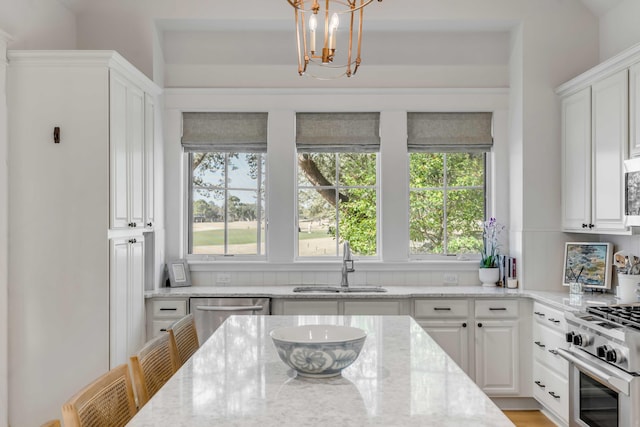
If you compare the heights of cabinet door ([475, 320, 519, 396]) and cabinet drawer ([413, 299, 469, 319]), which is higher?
cabinet drawer ([413, 299, 469, 319])

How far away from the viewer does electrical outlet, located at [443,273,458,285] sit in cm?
444

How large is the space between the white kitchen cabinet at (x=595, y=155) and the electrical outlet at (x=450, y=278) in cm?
91

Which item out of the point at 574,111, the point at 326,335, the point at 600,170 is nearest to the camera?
the point at 326,335

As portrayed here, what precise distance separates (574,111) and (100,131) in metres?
3.19

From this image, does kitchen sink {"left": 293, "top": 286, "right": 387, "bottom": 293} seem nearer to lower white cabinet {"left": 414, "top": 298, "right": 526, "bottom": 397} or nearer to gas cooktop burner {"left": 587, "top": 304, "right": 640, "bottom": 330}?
lower white cabinet {"left": 414, "top": 298, "right": 526, "bottom": 397}

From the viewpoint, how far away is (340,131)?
451 cm

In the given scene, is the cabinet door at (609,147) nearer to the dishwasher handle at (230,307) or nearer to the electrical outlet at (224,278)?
the dishwasher handle at (230,307)

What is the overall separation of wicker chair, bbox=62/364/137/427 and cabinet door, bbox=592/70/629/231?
2957mm

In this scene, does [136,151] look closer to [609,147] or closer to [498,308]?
[498,308]

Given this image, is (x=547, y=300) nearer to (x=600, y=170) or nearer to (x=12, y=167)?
(x=600, y=170)

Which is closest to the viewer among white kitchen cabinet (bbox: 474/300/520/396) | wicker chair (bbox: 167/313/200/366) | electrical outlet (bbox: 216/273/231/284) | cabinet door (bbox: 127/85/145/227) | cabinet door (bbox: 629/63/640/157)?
wicker chair (bbox: 167/313/200/366)

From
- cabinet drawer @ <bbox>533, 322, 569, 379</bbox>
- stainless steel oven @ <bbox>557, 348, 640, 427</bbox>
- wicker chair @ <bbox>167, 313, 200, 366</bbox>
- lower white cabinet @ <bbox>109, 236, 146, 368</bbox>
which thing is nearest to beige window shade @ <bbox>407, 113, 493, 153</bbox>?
cabinet drawer @ <bbox>533, 322, 569, 379</bbox>

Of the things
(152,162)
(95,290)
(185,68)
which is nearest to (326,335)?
(95,290)

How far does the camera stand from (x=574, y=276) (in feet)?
12.9
